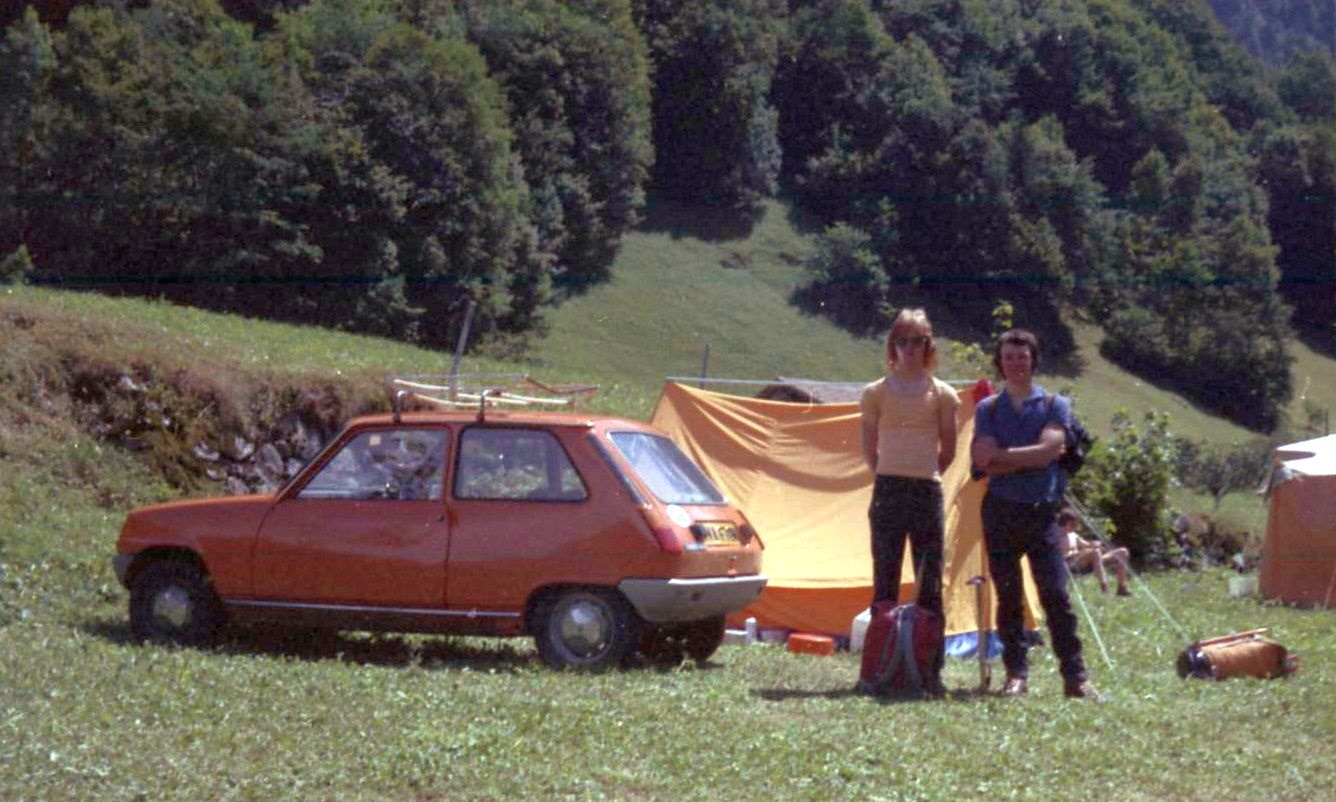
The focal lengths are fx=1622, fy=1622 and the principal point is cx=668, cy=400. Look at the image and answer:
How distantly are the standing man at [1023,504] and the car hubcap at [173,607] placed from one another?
4.61 meters

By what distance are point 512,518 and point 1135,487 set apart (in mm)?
15233

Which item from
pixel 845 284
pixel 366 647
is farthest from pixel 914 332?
pixel 845 284

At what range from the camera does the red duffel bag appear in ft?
26.3

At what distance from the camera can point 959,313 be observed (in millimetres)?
63250

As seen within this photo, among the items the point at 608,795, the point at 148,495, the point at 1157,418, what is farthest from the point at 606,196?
the point at 608,795

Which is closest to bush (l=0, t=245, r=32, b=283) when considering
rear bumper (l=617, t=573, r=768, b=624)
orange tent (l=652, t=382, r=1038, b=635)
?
orange tent (l=652, t=382, r=1038, b=635)

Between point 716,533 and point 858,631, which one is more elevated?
point 716,533

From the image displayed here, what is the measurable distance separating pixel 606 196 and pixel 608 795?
49.3 meters

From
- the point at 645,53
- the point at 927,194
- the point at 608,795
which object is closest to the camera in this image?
the point at 608,795

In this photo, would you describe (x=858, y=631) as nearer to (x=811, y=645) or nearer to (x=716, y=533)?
(x=811, y=645)

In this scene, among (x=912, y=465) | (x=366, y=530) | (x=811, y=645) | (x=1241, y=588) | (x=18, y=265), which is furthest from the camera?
(x=18, y=265)

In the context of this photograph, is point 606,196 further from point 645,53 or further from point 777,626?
point 777,626

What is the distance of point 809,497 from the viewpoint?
41.3 feet

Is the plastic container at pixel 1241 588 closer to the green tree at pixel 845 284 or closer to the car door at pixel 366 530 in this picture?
the car door at pixel 366 530
